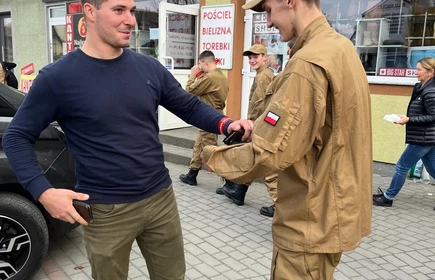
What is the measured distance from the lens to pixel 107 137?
1908 mm

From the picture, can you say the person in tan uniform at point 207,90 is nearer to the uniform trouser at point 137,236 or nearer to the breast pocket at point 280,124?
the uniform trouser at point 137,236

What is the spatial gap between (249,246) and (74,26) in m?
8.14

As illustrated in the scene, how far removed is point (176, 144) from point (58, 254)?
4.05 meters

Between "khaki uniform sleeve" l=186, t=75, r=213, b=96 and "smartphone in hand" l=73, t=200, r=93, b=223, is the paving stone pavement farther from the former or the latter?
"smartphone in hand" l=73, t=200, r=93, b=223

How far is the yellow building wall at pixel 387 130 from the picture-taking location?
19.1 feet

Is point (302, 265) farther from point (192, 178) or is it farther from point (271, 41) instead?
point (271, 41)

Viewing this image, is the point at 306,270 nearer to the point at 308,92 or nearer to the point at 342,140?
the point at 342,140

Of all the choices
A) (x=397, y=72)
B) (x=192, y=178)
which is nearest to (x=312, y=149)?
(x=192, y=178)

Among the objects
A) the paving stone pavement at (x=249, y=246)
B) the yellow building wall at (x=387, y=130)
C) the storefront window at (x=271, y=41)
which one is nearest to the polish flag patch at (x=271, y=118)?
the paving stone pavement at (x=249, y=246)

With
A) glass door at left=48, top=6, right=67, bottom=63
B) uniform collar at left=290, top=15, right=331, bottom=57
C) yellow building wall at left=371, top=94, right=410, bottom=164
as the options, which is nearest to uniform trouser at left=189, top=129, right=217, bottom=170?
yellow building wall at left=371, top=94, right=410, bottom=164

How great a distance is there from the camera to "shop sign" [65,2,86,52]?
32.0 ft

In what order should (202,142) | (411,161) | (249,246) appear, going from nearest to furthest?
(249,246) → (411,161) → (202,142)

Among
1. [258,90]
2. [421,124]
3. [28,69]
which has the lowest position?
[421,124]

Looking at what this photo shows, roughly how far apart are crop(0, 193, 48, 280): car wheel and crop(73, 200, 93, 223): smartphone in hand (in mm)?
1413
